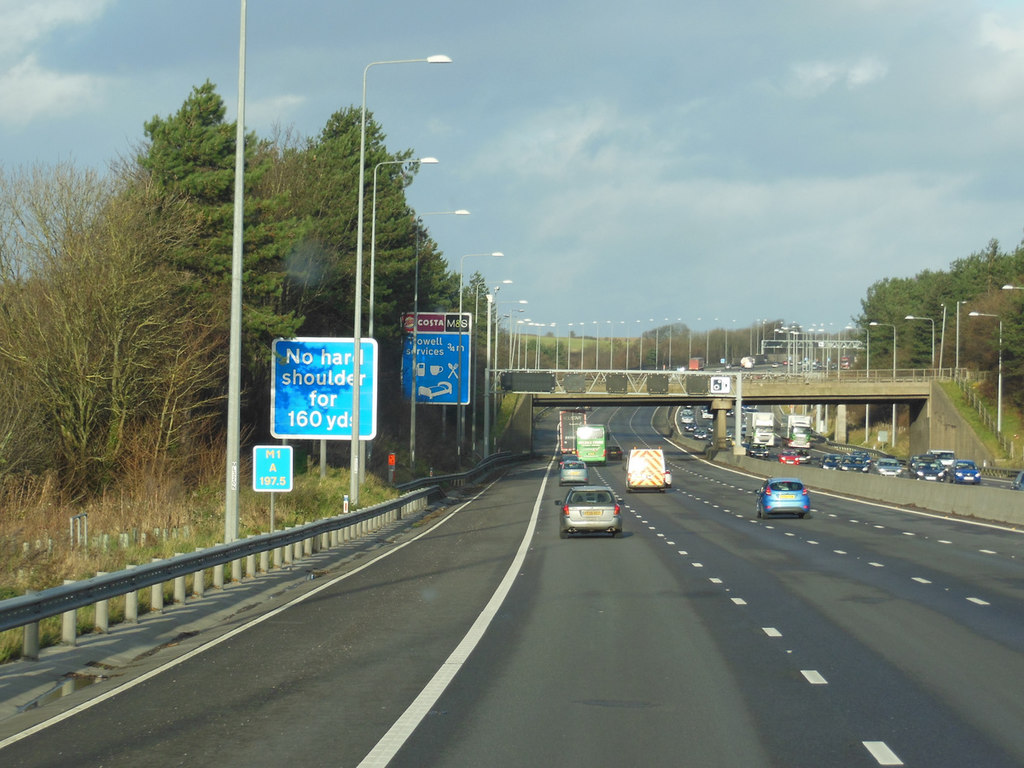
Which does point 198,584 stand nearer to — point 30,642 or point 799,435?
point 30,642

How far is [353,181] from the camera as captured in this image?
60.3 meters

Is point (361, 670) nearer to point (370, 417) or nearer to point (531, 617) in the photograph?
point (531, 617)

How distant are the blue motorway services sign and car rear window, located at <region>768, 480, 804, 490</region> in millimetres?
15178

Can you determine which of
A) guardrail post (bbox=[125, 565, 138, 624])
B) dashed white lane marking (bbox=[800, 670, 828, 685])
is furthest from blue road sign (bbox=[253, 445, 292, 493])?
dashed white lane marking (bbox=[800, 670, 828, 685])

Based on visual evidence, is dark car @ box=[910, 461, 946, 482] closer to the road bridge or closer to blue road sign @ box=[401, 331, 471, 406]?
blue road sign @ box=[401, 331, 471, 406]

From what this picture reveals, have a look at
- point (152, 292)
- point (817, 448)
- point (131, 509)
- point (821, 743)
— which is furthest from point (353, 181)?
point (817, 448)

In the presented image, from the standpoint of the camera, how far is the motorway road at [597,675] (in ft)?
27.9

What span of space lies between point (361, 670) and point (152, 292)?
2580 cm

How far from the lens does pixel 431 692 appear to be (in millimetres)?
10594

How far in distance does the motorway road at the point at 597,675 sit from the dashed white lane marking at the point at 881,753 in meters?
0.02

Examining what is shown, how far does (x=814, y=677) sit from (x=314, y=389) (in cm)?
2262

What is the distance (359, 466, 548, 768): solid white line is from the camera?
838cm

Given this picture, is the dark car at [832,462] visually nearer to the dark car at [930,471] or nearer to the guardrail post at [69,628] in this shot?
the dark car at [930,471]

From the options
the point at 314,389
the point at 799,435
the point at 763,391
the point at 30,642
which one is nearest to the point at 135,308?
the point at 314,389
